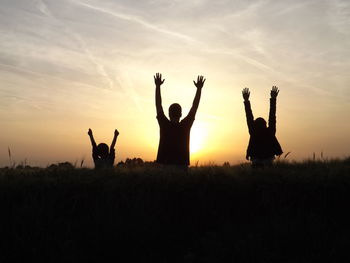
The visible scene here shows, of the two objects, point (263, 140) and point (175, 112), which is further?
point (263, 140)

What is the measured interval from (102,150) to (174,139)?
5.43 metres

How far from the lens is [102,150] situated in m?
16.6

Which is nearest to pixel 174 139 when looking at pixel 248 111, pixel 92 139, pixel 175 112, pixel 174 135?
pixel 174 135

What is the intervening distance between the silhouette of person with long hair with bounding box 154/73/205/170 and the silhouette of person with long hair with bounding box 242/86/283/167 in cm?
191

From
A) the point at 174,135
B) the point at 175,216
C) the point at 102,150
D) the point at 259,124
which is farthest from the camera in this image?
the point at 102,150

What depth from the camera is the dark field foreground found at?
23.7ft

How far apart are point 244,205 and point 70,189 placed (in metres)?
3.22

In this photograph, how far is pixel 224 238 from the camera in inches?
297

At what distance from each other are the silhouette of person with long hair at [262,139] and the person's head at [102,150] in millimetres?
5637

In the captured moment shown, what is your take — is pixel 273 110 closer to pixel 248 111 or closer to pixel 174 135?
pixel 248 111

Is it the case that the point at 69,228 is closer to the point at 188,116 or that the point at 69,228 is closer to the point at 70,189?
the point at 70,189

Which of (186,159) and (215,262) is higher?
(186,159)

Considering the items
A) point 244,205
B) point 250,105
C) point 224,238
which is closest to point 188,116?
point 250,105

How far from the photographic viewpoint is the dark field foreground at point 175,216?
7.21 meters
